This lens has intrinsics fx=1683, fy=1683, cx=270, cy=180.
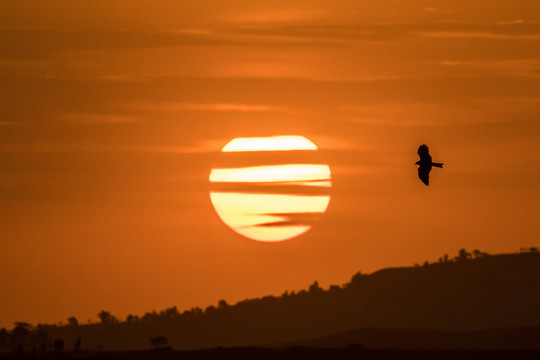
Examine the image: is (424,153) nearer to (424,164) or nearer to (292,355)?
(424,164)

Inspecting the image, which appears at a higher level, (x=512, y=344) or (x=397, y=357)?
(x=512, y=344)

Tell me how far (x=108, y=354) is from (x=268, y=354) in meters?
14.4

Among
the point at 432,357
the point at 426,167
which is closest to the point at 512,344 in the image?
the point at 432,357

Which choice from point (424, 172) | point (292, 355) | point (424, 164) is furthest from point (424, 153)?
point (292, 355)

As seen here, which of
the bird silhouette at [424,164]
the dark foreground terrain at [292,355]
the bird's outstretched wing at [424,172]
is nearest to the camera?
the bird's outstretched wing at [424,172]

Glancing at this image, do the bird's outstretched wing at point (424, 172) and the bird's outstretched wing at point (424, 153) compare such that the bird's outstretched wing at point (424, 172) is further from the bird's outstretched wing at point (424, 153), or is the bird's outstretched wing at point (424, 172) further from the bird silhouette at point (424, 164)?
the bird's outstretched wing at point (424, 153)

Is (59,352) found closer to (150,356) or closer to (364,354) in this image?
(150,356)

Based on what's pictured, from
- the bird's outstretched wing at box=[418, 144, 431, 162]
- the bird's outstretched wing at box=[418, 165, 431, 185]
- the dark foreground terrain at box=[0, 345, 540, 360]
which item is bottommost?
the bird's outstretched wing at box=[418, 165, 431, 185]

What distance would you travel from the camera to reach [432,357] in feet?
442

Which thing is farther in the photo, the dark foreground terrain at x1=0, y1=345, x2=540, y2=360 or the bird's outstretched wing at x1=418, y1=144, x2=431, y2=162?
the dark foreground terrain at x1=0, y1=345, x2=540, y2=360

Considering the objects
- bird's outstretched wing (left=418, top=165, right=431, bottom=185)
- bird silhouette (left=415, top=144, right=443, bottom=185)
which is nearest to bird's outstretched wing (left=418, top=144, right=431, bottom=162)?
bird silhouette (left=415, top=144, right=443, bottom=185)

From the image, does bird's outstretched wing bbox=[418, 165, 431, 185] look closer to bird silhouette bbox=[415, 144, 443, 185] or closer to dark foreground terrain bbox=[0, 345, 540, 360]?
bird silhouette bbox=[415, 144, 443, 185]

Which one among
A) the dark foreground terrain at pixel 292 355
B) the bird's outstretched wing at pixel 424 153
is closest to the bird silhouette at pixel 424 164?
the bird's outstretched wing at pixel 424 153

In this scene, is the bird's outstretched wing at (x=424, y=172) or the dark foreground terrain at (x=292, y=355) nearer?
the bird's outstretched wing at (x=424, y=172)
